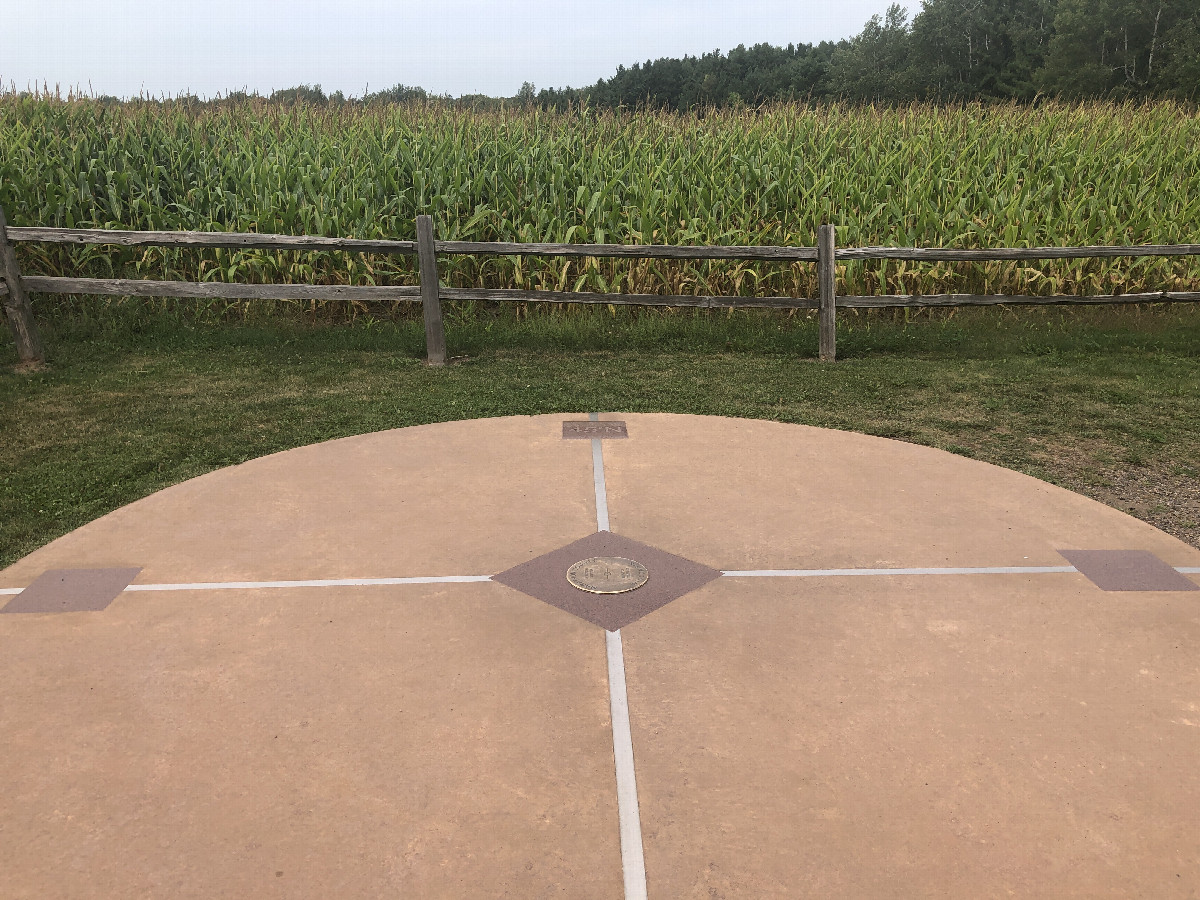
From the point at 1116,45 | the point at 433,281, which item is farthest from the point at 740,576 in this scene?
the point at 1116,45

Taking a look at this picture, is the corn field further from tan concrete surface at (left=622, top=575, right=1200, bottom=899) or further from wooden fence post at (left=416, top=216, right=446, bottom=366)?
tan concrete surface at (left=622, top=575, right=1200, bottom=899)

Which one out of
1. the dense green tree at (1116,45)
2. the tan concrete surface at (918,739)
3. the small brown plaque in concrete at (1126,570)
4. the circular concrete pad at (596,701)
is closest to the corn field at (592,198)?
the circular concrete pad at (596,701)

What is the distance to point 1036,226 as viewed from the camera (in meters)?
9.28

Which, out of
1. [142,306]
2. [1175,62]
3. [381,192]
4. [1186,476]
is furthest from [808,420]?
[1175,62]

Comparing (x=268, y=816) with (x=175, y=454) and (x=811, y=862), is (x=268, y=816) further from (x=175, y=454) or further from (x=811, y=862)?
(x=175, y=454)

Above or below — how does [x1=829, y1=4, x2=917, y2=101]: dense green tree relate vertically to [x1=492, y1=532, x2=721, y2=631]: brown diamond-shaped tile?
above

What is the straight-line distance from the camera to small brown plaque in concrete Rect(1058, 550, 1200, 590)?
308 centimetres

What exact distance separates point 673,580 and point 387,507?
138 centimetres

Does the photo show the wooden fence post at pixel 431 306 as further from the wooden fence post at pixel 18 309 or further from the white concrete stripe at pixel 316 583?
the white concrete stripe at pixel 316 583

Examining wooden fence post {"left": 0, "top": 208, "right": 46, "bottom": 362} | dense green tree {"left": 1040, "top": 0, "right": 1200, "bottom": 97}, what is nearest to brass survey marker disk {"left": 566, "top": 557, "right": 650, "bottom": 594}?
wooden fence post {"left": 0, "top": 208, "right": 46, "bottom": 362}

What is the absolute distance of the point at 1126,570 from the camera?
3.19 meters

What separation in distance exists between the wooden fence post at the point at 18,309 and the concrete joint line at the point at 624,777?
6.28 metres

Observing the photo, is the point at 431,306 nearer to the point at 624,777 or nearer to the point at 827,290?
the point at 827,290

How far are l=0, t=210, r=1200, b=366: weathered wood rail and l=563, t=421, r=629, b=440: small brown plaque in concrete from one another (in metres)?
2.51
